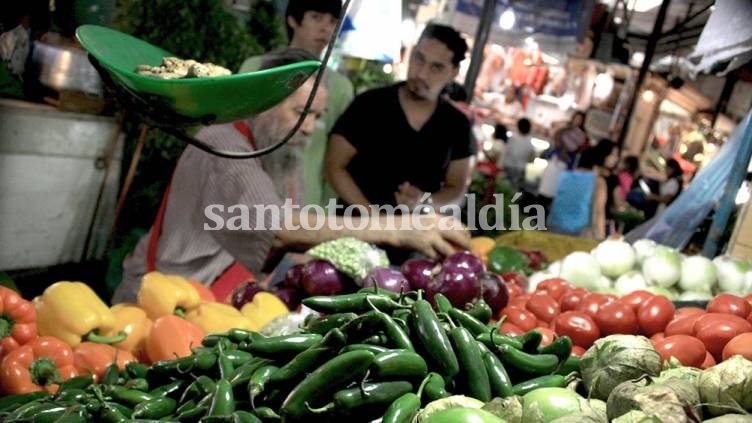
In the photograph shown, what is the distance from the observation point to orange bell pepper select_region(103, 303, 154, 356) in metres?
2.73

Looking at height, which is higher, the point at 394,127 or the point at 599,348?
the point at 394,127

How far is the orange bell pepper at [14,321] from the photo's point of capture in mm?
2424

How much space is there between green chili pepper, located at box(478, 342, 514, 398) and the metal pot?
397 centimetres

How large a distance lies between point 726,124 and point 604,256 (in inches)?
795

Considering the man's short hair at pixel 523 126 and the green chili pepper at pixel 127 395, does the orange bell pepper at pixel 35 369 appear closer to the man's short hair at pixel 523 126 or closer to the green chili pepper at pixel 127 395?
the green chili pepper at pixel 127 395

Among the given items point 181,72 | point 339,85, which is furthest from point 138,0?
point 181,72

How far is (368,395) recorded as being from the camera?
5.27 ft

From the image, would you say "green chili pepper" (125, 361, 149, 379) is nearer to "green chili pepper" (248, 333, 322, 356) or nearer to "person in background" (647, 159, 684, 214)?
"green chili pepper" (248, 333, 322, 356)

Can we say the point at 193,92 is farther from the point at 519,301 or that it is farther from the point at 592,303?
the point at 519,301

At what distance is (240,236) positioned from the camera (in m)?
3.13

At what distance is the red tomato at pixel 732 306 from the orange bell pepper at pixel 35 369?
249 cm

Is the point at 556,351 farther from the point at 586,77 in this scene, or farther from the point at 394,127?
the point at 586,77

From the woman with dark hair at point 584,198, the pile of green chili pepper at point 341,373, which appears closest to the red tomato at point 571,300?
the pile of green chili pepper at point 341,373

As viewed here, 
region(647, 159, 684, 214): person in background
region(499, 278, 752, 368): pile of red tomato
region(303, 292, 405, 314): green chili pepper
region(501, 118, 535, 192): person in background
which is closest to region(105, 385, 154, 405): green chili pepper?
region(303, 292, 405, 314): green chili pepper
